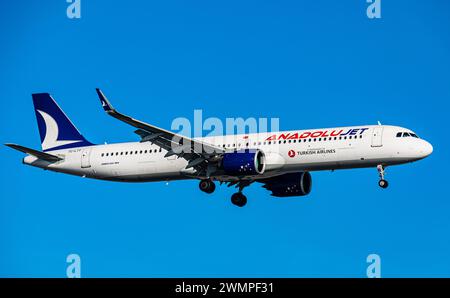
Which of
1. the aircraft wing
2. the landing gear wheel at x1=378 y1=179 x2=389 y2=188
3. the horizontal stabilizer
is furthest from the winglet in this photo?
the landing gear wheel at x1=378 y1=179 x2=389 y2=188

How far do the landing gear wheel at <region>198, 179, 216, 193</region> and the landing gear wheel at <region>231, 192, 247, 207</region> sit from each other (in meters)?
3.91

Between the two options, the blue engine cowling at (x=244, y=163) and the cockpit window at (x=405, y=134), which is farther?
the blue engine cowling at (x=244, y=163)

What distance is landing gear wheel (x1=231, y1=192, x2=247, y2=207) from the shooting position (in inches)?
2972

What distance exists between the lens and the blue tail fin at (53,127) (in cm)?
7931

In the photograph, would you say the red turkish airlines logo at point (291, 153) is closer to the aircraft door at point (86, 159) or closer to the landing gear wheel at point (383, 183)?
the landing gear wheel at point (383, 183)

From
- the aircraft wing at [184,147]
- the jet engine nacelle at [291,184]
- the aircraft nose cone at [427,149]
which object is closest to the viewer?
the aircraft nose cone at [427,149]

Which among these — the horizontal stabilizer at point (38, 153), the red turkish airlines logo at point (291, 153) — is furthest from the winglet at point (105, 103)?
the red turkish airlines logo at point (291, 153)

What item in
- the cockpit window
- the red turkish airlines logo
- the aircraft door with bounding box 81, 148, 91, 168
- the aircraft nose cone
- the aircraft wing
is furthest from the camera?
the aircraft door with bounding box 81, 148, 91, 168

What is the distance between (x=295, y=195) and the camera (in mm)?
74812

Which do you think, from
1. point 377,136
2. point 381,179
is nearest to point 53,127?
point 377,136

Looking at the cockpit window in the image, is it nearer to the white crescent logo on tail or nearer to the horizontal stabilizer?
the horizontal stabilizer

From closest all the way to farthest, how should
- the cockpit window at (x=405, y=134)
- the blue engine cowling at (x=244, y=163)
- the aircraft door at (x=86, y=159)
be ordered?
the cockpit window at (x=405, y=134) < the blue engine cowling at (x=244, y=163) < the aircraft door at (x=86, y=159)
